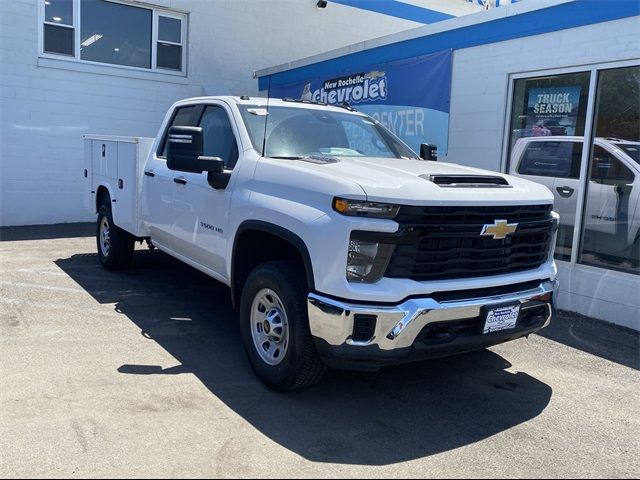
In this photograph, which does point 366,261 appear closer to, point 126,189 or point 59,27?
point 126,189

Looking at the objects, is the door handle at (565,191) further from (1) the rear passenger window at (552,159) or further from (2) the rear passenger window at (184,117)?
(2) the rear passenger window at (184,117)

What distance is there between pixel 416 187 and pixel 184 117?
330 centimetres

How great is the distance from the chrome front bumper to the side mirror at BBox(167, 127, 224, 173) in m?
1.56

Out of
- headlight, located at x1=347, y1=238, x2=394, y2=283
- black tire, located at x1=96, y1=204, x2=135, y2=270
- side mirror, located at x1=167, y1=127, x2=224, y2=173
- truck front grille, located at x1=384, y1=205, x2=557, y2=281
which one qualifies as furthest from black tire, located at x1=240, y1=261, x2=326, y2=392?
black tire, located at x1=96, y1=204, x2=135, y2=270

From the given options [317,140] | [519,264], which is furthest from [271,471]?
[317,140]

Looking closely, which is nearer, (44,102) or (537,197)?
(537,197)

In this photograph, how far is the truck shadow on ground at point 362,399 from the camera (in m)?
3.51

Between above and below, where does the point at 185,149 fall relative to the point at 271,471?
above

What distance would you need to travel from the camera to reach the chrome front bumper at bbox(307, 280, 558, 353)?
11.3 feet

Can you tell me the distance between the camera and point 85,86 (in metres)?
12.1

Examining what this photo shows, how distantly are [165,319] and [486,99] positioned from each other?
16.0ft

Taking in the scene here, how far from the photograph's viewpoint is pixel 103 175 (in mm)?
7664

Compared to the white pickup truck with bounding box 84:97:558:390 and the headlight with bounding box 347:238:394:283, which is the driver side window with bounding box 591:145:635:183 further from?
the headlight with bounding box 347:238:394:283

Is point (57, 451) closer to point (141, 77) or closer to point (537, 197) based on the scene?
point (537, 197)
